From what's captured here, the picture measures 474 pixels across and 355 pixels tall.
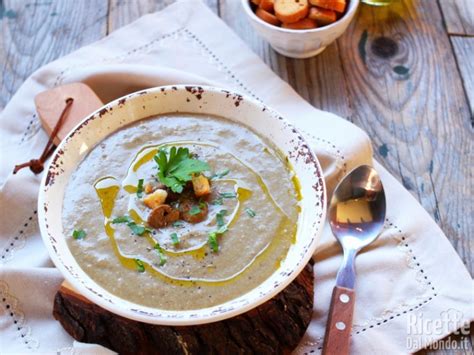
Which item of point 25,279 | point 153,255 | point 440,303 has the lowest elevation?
point 440,303

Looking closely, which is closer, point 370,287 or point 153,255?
point 153,255

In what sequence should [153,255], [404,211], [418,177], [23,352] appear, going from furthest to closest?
[418,177] < [404,211] < [23,352] < [153,255]

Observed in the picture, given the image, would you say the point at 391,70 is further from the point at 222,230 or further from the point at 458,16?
the point at 222,230

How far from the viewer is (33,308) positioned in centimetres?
181

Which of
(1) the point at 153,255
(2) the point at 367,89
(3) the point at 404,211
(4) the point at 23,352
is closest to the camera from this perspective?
(1) the point at 153,255

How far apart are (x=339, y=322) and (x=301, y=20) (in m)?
1.19

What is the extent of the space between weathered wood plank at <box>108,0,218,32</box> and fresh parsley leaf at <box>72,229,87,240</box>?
3.98 feet

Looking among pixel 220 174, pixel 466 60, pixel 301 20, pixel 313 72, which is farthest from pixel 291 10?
pixel 220 174

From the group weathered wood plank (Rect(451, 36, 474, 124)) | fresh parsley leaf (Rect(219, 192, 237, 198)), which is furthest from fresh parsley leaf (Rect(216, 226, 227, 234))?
weathered wood plank (Rect(451, 36, 474, 124))

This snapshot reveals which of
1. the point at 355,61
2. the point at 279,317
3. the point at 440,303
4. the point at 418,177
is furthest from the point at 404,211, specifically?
the point at 355,61

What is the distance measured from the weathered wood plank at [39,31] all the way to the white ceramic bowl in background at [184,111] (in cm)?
70

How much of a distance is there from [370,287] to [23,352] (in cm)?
99

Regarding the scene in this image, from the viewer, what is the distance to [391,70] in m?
2.47

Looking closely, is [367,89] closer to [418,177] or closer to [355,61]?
[355,61]
